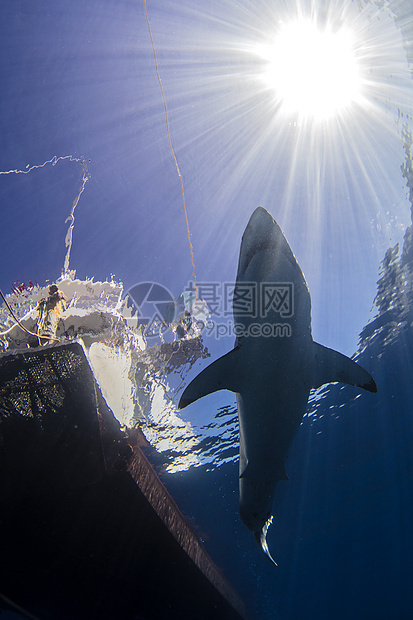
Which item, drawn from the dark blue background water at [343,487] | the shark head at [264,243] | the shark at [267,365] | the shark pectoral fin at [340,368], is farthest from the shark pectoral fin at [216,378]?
the dark blue background water at [343,487]

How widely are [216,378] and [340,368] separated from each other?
2250mm

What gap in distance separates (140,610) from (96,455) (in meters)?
5.75

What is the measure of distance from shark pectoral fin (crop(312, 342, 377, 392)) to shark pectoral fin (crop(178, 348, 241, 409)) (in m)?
1.46

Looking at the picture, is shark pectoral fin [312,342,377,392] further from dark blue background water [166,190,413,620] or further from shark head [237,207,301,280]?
dark blue background water [166,190,413,620]

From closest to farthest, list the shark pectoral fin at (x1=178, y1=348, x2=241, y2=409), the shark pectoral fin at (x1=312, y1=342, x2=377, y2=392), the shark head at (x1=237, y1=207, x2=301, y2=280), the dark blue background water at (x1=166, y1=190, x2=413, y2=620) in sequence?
the shark head at (x1=237, y1=207, x2=301, y2=280), the shark pectoral fin at (x1=178, y1=348, x2=241, y2=409), the shark pectoral fin at (x1=312, y1=342, x2=377, y2=392), the dark blue background water at (x1=166, y1=190, x2=413, y2=620)

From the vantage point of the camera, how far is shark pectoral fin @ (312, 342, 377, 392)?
16.1 ft

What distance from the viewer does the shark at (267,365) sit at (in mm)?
4031

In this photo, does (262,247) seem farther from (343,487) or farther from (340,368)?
(343,487)

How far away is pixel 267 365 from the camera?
4.61m

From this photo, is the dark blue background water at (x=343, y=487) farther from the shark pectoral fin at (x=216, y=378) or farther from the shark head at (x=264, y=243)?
the shark pectoral fin at (x=216, y=378)

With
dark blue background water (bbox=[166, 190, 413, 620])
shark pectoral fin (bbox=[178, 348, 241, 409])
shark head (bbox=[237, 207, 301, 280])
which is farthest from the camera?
dark blue background water (bbox=[166, 190, 413, 620])

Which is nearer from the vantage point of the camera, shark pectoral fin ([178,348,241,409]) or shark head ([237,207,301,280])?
shark head ([237,207,301,280])

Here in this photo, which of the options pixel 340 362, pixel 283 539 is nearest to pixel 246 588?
pixel 283 539

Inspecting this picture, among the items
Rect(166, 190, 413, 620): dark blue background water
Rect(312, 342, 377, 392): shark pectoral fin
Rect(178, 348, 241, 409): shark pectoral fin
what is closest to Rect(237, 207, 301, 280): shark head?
Rect(178, 348, 241, 409): shark pectoral fin
